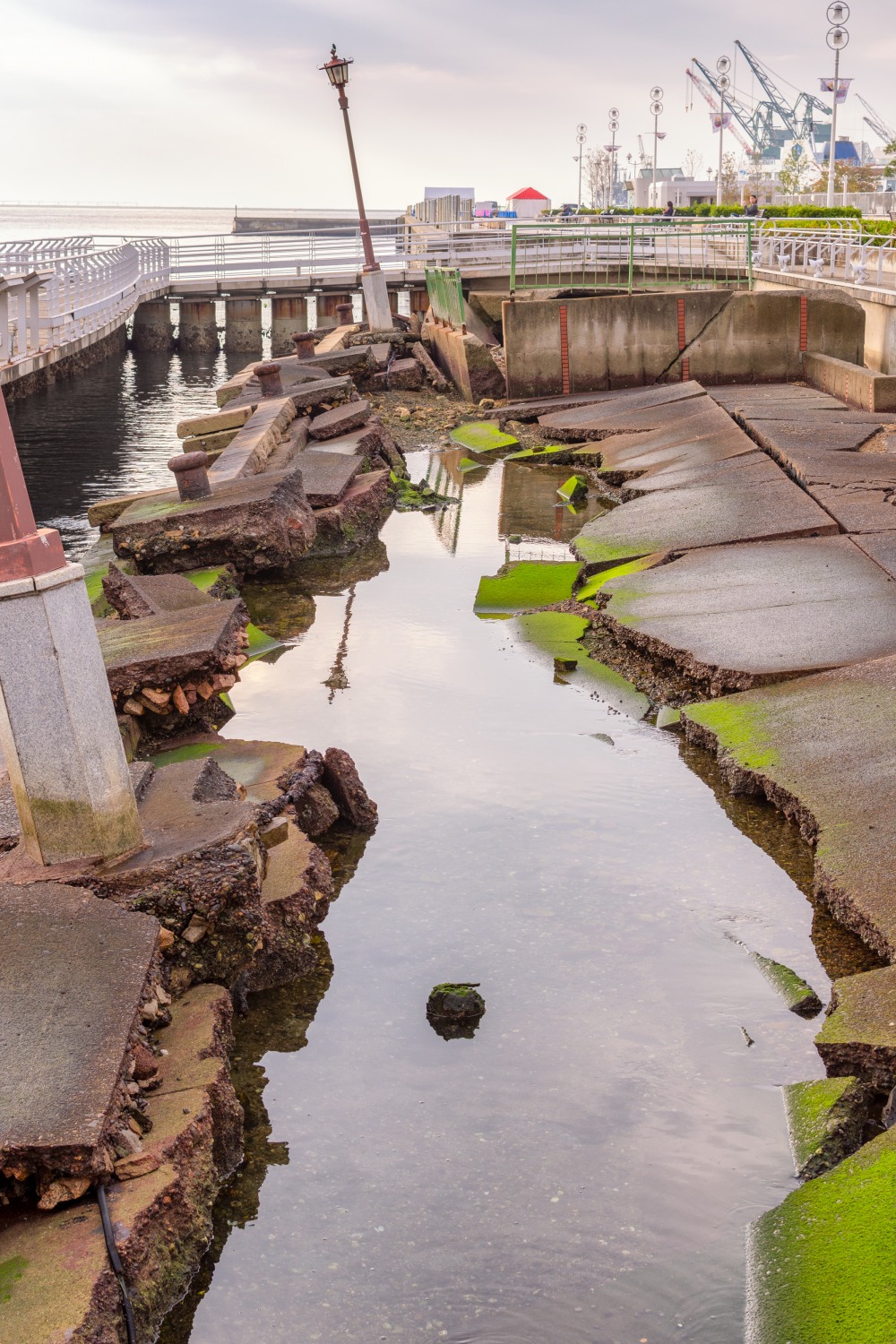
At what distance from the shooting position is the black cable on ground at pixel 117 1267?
10.2ft

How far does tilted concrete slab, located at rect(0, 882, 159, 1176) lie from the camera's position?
3.18 m

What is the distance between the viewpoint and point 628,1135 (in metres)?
3.95

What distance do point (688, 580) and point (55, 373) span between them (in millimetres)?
21955

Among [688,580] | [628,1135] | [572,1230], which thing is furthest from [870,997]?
[688,580]

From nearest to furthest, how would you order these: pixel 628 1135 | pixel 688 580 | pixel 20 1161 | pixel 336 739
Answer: pixel 20 1161 → pixel 628 1135 → pixel 336 739 → pixel 688 580

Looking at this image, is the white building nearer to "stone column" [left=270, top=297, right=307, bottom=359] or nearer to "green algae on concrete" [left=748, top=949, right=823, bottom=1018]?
"stone column" [left=270, top=297, right=307, bottom=359]

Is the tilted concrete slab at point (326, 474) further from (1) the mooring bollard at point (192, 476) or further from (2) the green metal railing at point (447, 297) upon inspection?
(2) the green metal railing at point (447, 297)

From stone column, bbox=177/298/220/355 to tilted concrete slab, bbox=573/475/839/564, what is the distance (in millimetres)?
31854

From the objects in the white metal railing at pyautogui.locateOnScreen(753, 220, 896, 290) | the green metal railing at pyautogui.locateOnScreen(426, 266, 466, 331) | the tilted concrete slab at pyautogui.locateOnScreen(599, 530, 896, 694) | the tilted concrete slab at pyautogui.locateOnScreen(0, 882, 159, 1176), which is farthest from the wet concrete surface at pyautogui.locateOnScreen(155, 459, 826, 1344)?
the green metal railing at pyautogui.locateOnScreen(426, 266, 466, 331)

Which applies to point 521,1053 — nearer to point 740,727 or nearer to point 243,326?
point 740,727

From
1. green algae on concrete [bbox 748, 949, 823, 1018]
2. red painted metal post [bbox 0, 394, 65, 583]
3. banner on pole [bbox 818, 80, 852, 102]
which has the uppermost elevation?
banner on pole [bbox 818, 80, 852, 102]

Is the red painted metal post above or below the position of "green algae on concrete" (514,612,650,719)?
above

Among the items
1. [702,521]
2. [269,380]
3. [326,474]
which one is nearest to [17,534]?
[702,521]

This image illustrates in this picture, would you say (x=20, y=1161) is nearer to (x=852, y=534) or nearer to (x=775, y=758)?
(x=775, y=758)
